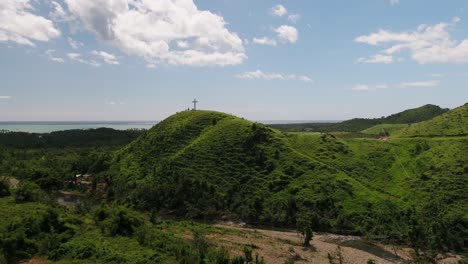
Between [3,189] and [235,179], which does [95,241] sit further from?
[235,179]

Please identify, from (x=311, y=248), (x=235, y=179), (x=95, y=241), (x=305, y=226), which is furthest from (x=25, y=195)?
(x=311, y=248)

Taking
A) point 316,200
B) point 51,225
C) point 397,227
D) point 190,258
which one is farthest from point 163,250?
point 397,227

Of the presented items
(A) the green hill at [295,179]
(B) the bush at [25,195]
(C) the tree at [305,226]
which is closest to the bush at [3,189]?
(B) the bush at [25,195]

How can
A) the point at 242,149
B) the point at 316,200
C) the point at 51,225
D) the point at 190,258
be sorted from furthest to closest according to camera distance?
the point at 242,149
the point at 316,200
the point at 51,225
the point at 190,258

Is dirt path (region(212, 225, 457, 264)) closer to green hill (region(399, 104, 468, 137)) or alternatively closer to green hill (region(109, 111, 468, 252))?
green hill (region(109, 111, 468, 252))

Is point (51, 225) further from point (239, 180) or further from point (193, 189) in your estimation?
point (239, 180)

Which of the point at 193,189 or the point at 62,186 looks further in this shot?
the point at 62,186

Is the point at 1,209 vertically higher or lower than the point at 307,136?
lower

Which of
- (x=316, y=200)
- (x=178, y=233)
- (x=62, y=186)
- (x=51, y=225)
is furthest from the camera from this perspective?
(x=62, y=186)
